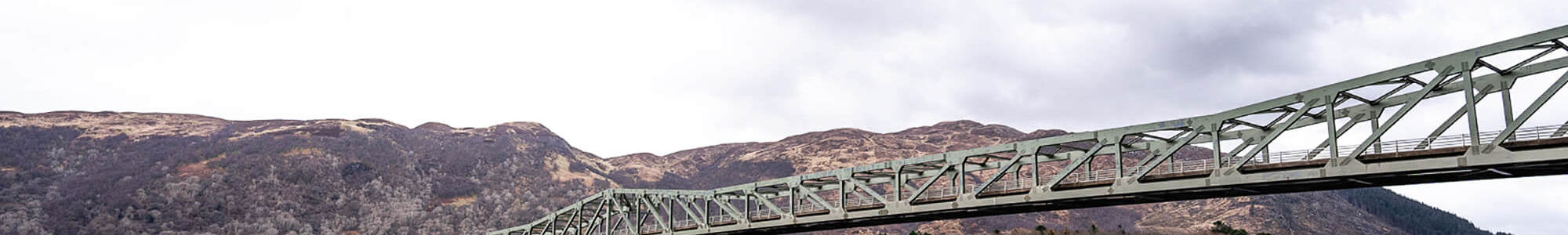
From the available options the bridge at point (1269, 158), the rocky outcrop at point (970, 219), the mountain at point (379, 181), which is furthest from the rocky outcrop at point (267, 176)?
the bridge at point (1269, 158)

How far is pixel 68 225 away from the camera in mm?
110125

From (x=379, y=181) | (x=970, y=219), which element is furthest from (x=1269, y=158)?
(x=379, y=181)

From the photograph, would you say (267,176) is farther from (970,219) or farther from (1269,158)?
(1269,158)

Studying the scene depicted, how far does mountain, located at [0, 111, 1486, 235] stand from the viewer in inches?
4557

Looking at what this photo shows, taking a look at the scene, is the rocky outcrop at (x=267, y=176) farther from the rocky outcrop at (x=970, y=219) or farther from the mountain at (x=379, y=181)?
the rocky outcrop at (x=970, y=219)

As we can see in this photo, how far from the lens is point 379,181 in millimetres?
134250

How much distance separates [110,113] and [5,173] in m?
40.9

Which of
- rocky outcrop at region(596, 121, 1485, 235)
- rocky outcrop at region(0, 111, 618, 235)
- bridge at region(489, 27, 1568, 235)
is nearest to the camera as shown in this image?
bridge at region(489, 27, 1568, 235)

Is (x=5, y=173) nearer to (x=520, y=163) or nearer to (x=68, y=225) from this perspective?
(x=68, y=225)

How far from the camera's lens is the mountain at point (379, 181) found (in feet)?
380

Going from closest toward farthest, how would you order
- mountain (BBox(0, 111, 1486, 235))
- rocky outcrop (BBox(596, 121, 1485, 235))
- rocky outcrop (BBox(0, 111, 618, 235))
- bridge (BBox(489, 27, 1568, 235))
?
bridge (BBox(489, 27, 1568, 235))
rocky outcrop (BBox(0, 111, 618, 235))
mountain (BBox(0, 111, 1486, 235))
rocky outcrop (BBox(596, 121, 1485, 235))

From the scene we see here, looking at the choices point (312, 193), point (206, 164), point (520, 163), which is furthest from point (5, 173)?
point (520, 163)

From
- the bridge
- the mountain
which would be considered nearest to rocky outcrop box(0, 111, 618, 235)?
the mountain

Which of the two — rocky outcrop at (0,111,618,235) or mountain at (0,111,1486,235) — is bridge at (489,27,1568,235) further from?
rocky outcrop at (0,111,618,235)
